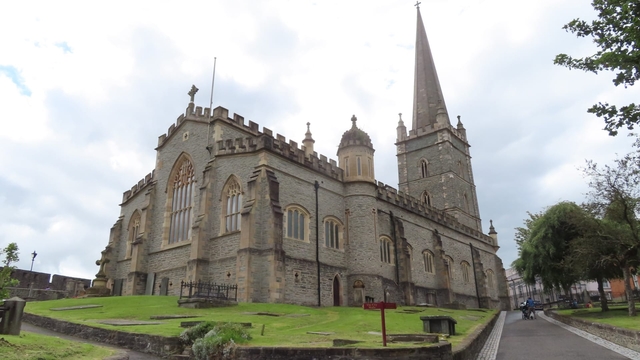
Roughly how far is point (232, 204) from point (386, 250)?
12.6m

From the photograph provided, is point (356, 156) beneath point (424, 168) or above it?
beneath

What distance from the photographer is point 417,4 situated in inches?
2645

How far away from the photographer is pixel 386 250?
32562 mm

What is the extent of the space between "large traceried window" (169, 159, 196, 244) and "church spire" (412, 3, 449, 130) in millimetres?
36097

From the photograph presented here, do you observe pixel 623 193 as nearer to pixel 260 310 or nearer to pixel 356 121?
pixel 356 121

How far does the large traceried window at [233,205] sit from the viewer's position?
25.6 m

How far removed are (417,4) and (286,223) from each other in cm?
5368

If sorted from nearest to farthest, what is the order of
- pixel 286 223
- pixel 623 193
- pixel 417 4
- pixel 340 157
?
pixel 623 193 < pixel 286 223 < pixel 340 157 < pixel 417 4

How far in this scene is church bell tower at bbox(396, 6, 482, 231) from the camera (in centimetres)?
5319

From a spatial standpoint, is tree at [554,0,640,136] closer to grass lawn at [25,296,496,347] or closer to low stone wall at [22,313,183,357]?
grass lawn at [25,296,496,347]

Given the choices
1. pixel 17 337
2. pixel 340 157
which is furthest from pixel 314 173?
pixel 17 337

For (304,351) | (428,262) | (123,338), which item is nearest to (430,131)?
(428,262)

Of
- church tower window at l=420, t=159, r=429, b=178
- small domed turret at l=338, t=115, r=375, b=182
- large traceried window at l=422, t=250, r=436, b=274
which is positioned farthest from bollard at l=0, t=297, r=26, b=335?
church tower window at l=420, t=159, r=429, b=178

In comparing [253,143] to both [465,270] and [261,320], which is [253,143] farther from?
[465,270]
